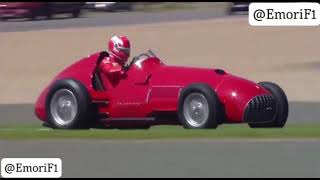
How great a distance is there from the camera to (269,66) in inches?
1275

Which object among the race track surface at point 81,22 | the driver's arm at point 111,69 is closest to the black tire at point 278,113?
the driver's arm at point 111,69

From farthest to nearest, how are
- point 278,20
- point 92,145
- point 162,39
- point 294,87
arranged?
point 162,39, point 294,87, point 278,20, point 92,145

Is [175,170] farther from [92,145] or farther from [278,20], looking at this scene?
[278,20]

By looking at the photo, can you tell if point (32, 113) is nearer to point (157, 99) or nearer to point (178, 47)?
point (157, 99)

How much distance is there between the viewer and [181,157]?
379 inches

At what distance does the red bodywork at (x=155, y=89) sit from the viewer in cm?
1402

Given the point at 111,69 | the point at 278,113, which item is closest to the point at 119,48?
the point at 111,69

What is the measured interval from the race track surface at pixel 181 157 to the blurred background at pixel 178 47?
15778 millimetres

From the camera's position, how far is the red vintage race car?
1398cm

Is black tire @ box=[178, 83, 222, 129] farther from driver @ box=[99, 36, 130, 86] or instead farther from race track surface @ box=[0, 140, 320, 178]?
race track surface @ box=[0, 140, 320, 178]

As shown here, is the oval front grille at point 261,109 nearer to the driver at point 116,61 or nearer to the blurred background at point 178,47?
the driver at point 116,61

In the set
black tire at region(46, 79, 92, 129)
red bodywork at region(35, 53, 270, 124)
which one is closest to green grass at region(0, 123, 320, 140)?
red bodywork at region(35, 53, 270, 124)

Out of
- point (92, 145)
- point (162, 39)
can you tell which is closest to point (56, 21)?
point (162, 39)

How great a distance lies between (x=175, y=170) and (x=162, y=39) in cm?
2759
